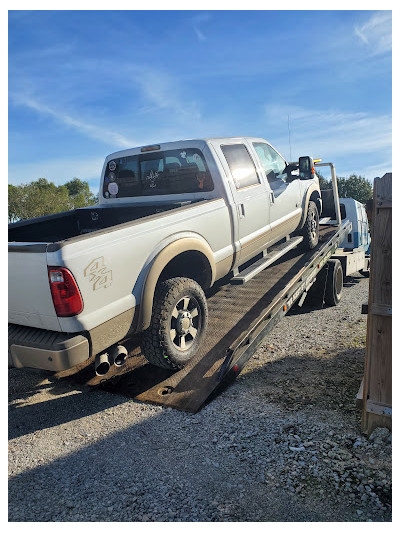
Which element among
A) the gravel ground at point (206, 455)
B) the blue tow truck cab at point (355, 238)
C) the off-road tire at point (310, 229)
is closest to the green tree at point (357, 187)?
the blue tow truck cab at point (355, 238)

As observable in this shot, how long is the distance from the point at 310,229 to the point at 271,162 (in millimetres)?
1488

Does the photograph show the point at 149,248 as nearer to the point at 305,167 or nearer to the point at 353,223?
the point at 305,167

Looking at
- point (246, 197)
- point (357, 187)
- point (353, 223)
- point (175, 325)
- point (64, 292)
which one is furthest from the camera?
point (357, 187)

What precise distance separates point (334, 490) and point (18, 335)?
251cm

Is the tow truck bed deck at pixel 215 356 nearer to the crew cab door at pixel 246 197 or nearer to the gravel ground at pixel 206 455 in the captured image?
the gravel ground at pixel 206 455

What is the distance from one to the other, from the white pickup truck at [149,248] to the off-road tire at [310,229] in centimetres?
21

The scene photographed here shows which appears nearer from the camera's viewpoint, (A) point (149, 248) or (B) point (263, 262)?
(A) point (149, 248)

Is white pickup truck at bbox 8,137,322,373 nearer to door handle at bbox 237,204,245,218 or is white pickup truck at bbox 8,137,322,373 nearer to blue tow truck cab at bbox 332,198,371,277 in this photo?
door handle at bbox 237,204,245,218

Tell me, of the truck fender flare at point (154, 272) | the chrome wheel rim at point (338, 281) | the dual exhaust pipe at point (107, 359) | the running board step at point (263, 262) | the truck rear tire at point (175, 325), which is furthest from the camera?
the chrome wheel rim at point (338, 281)

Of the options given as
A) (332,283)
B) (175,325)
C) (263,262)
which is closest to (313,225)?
(332,283)

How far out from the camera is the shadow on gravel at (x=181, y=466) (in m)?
2.62

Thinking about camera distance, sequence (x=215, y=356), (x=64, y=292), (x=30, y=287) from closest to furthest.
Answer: (x=64, y=292), (x=30, y=287), (x=215, y=356)

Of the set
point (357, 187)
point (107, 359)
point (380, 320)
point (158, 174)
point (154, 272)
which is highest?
point (357, 187)

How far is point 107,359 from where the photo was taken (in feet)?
11.1
